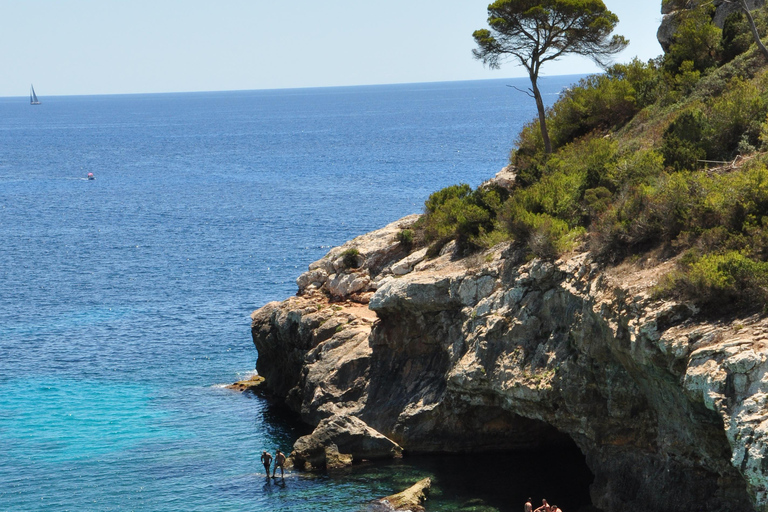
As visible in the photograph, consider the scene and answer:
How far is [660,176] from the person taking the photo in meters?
32.8

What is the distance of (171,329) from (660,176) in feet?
122

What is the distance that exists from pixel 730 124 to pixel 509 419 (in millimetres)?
15598

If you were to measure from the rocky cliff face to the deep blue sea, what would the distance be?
8.60ft

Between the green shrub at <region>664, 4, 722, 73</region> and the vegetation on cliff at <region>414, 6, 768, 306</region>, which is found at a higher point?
the green shrub at <region>664, 4, 722, 73</region>

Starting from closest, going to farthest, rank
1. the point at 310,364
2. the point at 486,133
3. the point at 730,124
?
1. the point at 730,124
2. the point at 310,364
3. the point at 486,133

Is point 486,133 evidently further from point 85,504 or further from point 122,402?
point 85,504

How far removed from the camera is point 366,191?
11081 cm

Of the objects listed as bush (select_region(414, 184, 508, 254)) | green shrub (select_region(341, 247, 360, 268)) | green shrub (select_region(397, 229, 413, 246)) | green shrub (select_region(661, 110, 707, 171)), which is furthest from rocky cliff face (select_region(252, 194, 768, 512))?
green shrub (select_region(661, 110, 707, 171))

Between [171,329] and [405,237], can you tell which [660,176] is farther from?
[171,329]

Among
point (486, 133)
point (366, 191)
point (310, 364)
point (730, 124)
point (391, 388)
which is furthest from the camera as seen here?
point (486, 133)

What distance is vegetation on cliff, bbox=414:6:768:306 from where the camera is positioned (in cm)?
2731

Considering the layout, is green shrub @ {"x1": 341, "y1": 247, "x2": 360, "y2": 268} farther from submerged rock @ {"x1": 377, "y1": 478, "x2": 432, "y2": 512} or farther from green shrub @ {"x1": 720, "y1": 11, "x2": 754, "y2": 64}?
green shrub @ {"x1": 720, "y1": 11, "x2": 754, "y2": 64}

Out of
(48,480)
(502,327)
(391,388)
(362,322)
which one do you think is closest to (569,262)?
(502,327)

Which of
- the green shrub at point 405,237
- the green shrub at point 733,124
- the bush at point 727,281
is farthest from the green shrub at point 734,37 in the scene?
the bush at point 727,281
